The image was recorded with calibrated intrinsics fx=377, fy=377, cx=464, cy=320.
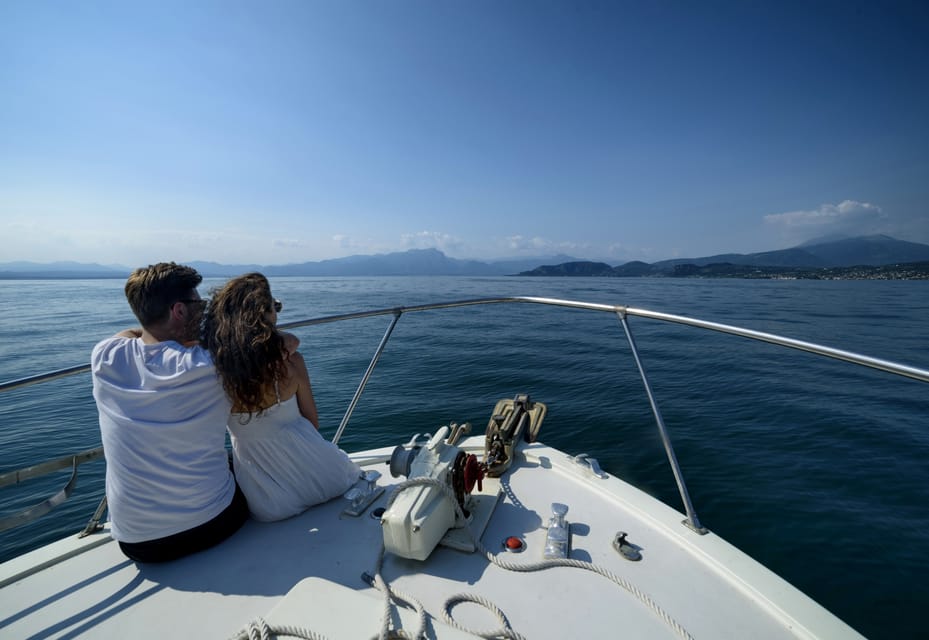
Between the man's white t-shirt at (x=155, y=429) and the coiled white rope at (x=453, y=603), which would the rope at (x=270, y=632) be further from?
the man's white t-shirt at (x=155, y=429)

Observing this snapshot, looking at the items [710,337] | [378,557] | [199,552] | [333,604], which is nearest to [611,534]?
[378,557]

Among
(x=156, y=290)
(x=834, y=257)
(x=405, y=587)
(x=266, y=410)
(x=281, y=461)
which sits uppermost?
(x=834, y=257)

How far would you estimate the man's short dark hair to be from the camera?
1.39 meters

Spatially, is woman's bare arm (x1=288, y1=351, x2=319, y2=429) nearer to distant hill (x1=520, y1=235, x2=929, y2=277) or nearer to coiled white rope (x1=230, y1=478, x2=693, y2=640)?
coiled white rope (x1=230, y1=478, x2=693, y2=640)

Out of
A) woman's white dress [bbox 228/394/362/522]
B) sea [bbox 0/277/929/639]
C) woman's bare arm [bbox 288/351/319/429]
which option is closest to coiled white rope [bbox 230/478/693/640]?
woman's white dress [bbox 228/394/362/522]

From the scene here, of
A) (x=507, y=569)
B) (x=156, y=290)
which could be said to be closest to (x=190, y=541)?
(x=156, y=290)

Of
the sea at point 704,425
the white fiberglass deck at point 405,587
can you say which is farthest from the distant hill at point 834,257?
the white fiberglass deck at point 405,587

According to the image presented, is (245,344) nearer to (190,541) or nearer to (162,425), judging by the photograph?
(162,425)

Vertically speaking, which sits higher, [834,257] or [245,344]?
[834,257]

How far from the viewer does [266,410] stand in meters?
1.52

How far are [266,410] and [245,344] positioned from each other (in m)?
0.32

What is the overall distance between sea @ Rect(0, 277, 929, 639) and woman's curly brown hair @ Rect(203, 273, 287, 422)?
2.23 ft

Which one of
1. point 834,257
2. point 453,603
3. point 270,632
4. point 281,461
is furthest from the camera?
point 834,257

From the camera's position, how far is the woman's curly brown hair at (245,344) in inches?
53.2
